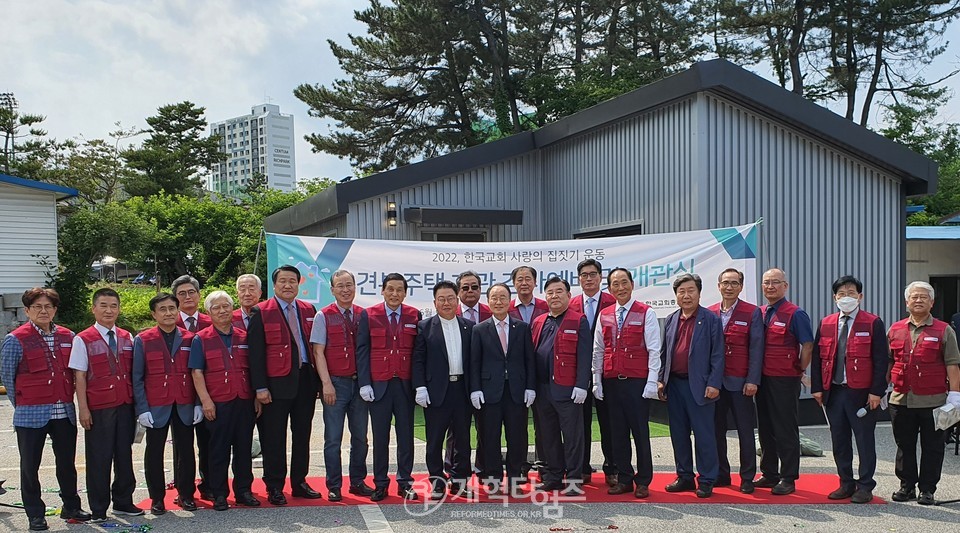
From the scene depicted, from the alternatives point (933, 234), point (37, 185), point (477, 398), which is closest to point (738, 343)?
point (477, 398)

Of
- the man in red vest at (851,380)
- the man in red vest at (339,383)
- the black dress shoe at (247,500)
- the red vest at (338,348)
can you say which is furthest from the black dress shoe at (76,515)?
the man in red vest at (851,380)

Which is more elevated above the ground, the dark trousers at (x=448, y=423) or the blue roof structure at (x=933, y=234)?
the blue roof structure at (x=933, y=234)

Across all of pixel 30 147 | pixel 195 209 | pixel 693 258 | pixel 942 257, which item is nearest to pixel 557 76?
pixel 195 209

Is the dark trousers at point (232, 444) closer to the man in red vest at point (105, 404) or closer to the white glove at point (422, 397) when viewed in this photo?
the man in red vest at point (105, 404)

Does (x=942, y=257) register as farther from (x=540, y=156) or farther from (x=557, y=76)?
(x=557, y=76)

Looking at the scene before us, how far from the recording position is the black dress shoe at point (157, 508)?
16.8 feet

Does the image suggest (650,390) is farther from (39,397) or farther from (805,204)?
(805,204)

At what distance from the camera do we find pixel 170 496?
5.61m

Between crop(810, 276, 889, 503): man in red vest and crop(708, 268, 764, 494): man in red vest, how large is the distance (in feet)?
1.56

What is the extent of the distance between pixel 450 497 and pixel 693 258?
385cm

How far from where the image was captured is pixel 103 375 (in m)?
4.96

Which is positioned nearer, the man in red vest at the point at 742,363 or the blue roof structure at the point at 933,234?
the man in red vest at the point at 742,363

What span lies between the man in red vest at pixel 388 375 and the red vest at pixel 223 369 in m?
0.82

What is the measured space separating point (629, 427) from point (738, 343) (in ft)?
3.40
